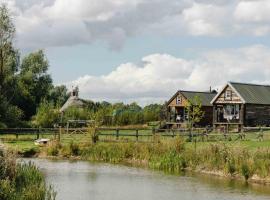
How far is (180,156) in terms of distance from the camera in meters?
42.2

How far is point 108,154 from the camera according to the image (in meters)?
48.8

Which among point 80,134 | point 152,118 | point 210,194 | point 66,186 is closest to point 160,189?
point 210,194

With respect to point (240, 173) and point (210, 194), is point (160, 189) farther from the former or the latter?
point (240, 173)

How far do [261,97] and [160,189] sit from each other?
147 ft

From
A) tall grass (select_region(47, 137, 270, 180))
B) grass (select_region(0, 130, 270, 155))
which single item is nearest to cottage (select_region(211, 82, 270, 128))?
grass (select_region(0, 130, 270, 155))

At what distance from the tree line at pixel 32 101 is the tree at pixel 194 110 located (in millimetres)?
10711

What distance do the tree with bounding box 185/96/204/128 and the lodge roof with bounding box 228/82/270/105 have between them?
5.32m

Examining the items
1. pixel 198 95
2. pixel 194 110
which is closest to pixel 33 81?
pixel 198 95

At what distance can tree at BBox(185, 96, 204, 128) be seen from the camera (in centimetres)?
7433

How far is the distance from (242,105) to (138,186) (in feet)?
133

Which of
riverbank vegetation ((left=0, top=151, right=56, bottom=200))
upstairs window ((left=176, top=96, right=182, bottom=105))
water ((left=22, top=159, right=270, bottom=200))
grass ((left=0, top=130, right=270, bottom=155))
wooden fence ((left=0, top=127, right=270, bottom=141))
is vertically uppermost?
upstairs window ((left=176, top=96, right=182, bottom=105))

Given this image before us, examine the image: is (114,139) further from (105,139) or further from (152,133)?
(152,133)

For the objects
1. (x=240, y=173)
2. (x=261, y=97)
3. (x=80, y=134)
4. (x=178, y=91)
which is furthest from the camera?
(x=178, y=91)

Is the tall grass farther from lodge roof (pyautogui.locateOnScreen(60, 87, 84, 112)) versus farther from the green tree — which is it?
lodge roof (pyautogui.locateOnScreen(60, 87, 84, 112))
